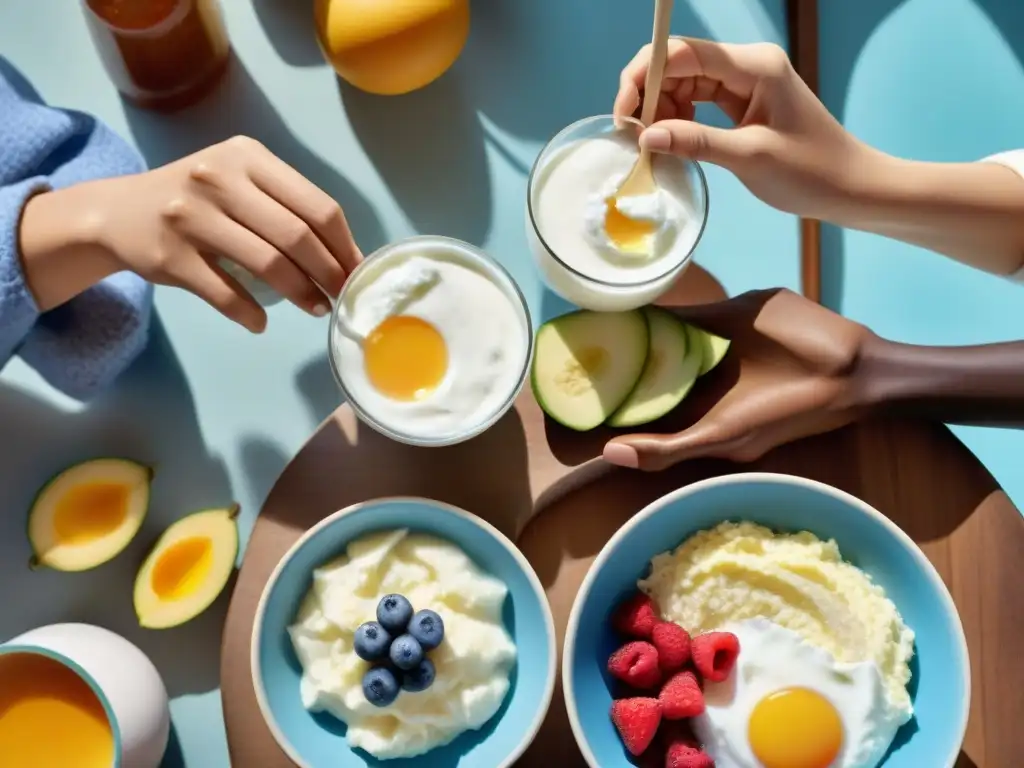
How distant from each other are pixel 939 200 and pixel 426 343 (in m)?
0.70

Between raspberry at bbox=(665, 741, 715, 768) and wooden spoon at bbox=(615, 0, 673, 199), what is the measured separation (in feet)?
2.24

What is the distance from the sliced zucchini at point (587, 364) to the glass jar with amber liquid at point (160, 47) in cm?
69

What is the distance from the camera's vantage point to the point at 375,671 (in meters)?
1.09

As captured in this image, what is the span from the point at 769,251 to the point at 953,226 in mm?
289

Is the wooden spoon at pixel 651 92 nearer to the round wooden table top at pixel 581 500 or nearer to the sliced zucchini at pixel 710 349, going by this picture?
the sliced zucchini at pixel 710 349

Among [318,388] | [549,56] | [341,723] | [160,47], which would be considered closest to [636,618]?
[341,723]

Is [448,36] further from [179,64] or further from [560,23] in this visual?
[179,64]

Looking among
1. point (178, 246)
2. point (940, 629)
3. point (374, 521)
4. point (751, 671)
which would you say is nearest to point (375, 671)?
point (374, 521)

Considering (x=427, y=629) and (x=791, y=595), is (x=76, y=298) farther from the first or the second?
(x=791, y=595)

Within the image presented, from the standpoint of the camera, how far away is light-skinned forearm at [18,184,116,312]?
1.16 metres

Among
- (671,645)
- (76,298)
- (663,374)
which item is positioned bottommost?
(671,645)

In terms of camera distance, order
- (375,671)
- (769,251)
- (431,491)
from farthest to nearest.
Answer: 1. (769,251)
2. (431,491)
3. (375,671)

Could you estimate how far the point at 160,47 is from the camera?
1.38m

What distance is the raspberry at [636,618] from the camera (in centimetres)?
115
